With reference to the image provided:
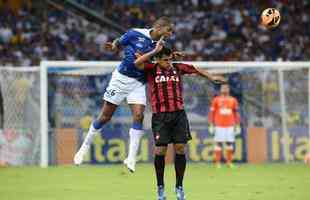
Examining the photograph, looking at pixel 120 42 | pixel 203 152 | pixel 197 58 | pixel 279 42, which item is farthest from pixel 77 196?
pixel 279 42

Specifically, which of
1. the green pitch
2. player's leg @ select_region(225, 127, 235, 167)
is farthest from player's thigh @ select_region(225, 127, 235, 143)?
the green pitch

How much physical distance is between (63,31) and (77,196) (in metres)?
15.3

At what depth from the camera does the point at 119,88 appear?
1397 centimetres

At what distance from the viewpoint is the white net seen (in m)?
20.3

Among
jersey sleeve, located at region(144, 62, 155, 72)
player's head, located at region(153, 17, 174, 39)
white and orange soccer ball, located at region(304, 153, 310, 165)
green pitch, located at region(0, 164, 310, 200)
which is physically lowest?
white and orange soccer ball, located at region(304, 153, 310, 165)

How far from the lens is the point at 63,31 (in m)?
27.0

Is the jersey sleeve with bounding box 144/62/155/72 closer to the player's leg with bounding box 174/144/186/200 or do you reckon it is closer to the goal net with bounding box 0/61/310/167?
the player's leg with bounding box 174/144/186/200

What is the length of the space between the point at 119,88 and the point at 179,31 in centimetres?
1424

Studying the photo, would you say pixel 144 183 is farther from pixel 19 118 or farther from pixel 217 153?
pixel 19 118

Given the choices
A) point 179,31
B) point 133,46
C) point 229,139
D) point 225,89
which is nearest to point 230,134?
point 229,139

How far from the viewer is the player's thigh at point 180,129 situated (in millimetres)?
11242

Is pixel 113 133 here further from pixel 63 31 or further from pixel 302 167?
pixel 63 31

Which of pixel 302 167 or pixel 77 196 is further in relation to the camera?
A: pixel 302 167

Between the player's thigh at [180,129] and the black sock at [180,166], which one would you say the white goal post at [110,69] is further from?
the black sock at [180,166]
